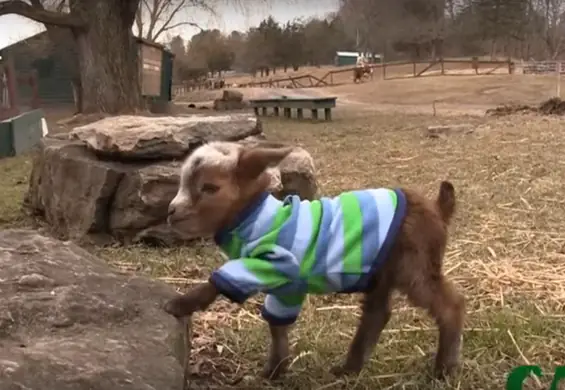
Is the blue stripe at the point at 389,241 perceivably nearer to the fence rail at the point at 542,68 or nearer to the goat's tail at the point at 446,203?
the goat's tail at the point at 446,203

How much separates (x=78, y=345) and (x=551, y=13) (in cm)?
4600

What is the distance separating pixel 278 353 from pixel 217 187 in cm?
73

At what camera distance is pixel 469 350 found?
344 cm

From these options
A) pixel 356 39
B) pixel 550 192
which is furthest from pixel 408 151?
pixel 356 39

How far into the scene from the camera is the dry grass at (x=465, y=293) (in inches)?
130

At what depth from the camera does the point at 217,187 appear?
2863 millimetres

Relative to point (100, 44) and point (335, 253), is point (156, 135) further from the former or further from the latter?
point (100, 44)

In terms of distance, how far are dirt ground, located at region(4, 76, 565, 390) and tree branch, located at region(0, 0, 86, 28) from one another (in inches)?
189

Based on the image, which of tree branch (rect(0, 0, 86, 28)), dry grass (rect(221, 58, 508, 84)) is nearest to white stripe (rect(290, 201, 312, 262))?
tree branch (rect(0, 0, 86, 28))

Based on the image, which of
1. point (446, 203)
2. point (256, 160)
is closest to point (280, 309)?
point (256, 160)

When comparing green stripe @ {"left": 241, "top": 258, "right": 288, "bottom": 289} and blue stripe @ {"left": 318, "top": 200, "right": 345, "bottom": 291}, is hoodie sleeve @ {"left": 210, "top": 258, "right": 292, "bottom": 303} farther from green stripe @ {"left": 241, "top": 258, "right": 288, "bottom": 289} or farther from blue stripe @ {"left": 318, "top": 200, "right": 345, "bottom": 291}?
blue stripe @ {"left": 318, "top": 200, "right": 345, "bottom": 291}

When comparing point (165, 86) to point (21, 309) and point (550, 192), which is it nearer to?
point (550, 192)

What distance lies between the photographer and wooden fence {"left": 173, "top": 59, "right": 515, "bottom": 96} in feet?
136

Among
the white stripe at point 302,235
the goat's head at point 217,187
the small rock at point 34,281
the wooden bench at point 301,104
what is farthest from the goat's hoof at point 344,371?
the wooden bench at point 301,104
